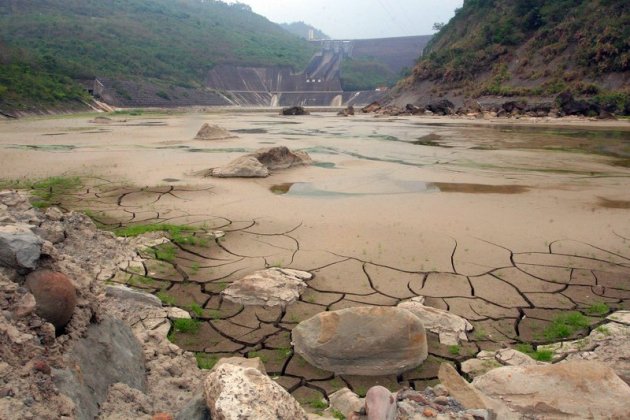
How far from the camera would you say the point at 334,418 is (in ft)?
8.04

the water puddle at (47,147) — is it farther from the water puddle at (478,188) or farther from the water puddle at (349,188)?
the water puddle at (478,188)

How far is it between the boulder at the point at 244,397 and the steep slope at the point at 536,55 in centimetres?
3437

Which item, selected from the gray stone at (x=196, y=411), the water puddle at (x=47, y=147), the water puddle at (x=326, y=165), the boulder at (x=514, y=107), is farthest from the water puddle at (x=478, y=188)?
the boulder at (x=514, y=107)

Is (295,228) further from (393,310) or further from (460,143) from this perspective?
(460,143)

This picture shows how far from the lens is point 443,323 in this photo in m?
3.70

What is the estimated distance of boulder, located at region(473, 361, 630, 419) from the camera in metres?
2.37

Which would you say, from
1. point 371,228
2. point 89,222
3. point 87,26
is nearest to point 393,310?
point 371,228

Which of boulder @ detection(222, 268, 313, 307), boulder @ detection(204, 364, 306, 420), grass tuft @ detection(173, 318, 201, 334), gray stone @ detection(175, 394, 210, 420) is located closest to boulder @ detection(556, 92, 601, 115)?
boulder @ detection(222, 268, 313, 307)

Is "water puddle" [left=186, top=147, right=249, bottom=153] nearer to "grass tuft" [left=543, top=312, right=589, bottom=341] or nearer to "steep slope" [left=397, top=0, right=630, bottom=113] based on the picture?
"grass tuft" [left=543, top=312, right=589, bottom=341]

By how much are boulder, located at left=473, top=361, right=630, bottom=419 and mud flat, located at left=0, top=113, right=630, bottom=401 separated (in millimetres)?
566

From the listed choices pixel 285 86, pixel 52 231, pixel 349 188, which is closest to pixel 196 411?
pixel 52 231

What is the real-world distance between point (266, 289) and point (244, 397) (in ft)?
7.00

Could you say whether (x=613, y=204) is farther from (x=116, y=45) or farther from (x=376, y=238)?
(x=116, y=45)

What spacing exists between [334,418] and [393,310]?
3.33ft
